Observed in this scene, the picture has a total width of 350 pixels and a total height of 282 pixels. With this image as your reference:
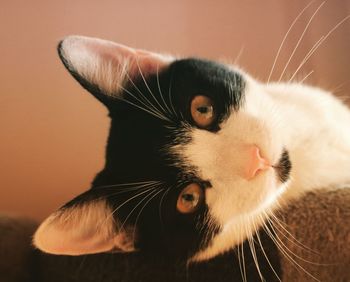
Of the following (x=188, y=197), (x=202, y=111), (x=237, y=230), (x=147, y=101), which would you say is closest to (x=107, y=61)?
(x=147, y=101)

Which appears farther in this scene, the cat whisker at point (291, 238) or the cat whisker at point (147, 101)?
the cat whisker at point (147, 101)

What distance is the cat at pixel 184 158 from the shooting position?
32.5 inches

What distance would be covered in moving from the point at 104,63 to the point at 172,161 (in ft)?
0.93

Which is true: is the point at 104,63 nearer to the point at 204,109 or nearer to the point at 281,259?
the point at 204,109

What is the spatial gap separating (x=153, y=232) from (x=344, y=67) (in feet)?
3.75

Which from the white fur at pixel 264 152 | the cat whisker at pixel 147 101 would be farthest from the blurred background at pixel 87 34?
the cat whisker at pixel 147 101

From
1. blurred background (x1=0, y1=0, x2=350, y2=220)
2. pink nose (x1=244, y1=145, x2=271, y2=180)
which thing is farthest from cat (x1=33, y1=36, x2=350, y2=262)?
blurred background (x1=0, y1=0, x2=350, y2=220)

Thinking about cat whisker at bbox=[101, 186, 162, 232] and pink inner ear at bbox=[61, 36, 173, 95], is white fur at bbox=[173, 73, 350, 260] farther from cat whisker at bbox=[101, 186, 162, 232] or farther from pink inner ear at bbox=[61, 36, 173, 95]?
pink inner ear at bbox=[61, 36, 173, 95]

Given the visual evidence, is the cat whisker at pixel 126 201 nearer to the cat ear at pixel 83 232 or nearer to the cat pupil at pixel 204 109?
the cat ear at pixel 83 232

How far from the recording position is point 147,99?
961 millimetres

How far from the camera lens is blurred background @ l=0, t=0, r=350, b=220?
5.25 ft

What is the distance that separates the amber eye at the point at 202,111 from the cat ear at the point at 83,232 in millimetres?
285

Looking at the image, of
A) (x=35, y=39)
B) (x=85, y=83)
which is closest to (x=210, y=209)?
(x=85, y=83)

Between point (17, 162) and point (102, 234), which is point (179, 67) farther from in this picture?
A: point (17, 162)
